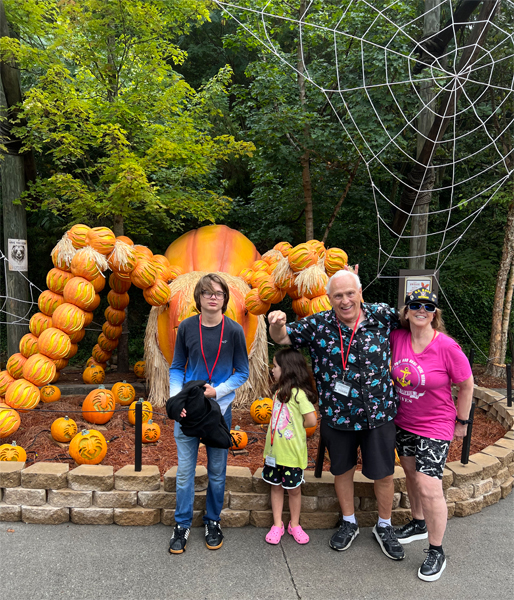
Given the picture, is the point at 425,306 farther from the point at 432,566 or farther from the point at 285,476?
the point at 432,566

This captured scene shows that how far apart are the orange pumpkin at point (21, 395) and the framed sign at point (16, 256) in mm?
2747

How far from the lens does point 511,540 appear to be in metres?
2.90

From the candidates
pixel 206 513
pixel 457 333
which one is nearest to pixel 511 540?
pixel 206 513

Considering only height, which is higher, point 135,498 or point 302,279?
point 302,279

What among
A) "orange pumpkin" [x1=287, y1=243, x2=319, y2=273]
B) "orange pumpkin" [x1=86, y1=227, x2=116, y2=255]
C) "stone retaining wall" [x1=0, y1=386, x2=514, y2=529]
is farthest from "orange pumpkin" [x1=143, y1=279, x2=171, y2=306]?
"stone retaining wall" [x1=0, y1=386, x2=514, y2=529]

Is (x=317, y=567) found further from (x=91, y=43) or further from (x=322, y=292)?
(x=91, y=43)

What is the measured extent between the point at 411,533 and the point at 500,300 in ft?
18.0

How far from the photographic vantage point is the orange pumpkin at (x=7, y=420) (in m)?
3.69

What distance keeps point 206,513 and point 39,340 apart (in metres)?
2.37

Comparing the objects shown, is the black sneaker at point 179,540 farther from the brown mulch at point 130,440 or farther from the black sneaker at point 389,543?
the black sneaker at point 389,543

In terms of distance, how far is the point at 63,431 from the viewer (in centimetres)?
383

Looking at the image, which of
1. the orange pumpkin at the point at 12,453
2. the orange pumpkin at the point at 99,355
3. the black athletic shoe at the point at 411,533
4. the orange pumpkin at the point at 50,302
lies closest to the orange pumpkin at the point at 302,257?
the black athletic shoe at the point at 411,533

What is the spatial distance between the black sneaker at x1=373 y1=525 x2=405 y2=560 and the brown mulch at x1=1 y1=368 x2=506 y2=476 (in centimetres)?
84

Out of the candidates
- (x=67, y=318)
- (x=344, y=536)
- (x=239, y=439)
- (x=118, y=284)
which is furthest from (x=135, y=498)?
(x=118, y=284)
